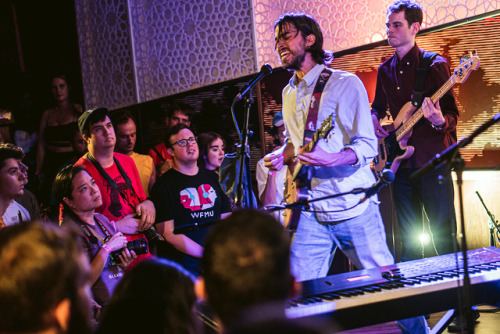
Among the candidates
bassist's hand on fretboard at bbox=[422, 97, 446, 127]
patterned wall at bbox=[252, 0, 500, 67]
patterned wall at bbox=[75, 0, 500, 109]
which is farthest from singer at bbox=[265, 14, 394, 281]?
patterned wall at bbox=[75, 0, 500, 109]

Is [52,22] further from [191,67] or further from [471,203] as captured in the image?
[471,203]

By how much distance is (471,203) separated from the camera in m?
4.78

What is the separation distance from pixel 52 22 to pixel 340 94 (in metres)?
6.47

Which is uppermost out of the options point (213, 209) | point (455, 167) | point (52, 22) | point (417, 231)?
point (52, 22)

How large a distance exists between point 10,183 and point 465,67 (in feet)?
11.6

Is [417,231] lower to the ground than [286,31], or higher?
lower

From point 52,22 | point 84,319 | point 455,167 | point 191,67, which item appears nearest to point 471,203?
point 455,167

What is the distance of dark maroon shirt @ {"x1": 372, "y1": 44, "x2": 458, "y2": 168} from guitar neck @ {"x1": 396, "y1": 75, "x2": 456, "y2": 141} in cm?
5

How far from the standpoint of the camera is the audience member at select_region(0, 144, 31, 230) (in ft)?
12.0

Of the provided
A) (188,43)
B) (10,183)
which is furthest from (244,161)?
(188,43)

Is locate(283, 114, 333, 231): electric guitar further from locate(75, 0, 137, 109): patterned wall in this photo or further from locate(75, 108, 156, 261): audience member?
locate(75, 0, 137, 109): patterned wall

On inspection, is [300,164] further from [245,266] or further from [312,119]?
[245,266]

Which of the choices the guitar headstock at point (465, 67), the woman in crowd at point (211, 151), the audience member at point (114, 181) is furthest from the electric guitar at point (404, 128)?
the audience member at point (114, 181)

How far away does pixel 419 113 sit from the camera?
4.33 metres
